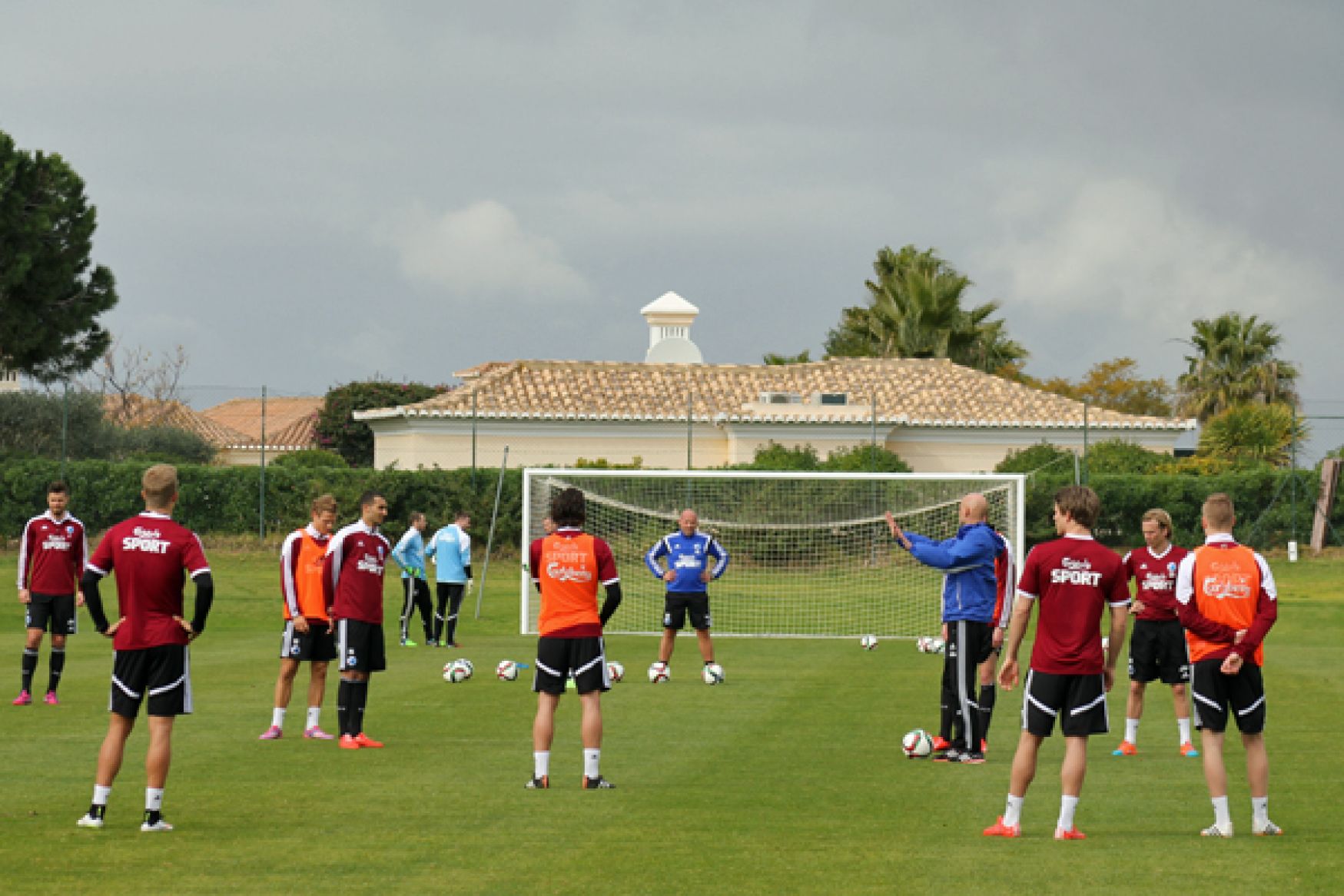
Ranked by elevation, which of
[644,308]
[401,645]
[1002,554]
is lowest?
[401,645]

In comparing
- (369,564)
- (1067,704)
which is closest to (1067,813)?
(1067,704)

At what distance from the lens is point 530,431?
151 feet

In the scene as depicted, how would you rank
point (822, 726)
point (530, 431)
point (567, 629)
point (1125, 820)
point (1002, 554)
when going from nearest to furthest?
point (1125, 820) < point (567, 629) < point (1002, 554) < point (822, 726) < point (530, 431)

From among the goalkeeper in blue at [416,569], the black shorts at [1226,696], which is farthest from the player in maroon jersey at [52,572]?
the black shorts at [1226,696]

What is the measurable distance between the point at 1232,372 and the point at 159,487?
6365 cm

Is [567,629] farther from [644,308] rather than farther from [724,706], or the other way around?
[644,308]

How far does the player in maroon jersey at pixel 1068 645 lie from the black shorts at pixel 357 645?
Result: 229 inches

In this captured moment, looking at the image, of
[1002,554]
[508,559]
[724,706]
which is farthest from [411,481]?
[1002,554]

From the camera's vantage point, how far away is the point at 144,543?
9.17 m

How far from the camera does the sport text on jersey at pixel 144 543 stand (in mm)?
9156

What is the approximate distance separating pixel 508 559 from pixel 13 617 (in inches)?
440

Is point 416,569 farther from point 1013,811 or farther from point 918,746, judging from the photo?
point 1013,811

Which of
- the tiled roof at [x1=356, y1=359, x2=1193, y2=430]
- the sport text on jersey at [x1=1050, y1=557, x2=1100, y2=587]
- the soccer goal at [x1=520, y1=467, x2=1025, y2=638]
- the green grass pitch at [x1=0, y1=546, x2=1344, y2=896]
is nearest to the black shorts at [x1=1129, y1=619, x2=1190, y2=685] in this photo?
the green grass pitch at [x1=0, y1=546, x2=1344, y2=896]

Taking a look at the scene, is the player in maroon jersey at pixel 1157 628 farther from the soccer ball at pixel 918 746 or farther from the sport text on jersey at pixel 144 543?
the sport text on jersey at pixel 144 543
